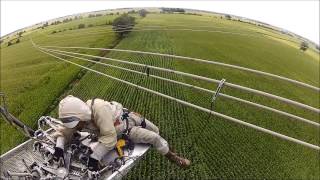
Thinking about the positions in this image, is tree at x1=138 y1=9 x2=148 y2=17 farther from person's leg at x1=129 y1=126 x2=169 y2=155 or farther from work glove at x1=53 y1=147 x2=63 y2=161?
work glove at x1=53 y1=147 x2=63 y2=161

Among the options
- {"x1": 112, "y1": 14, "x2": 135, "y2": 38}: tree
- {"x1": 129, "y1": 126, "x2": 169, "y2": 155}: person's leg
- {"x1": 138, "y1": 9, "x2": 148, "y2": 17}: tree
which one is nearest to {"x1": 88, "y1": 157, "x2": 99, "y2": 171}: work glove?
{"x1": 129, "y1": 126, "x2": 169, "y2": 155}: person's leg

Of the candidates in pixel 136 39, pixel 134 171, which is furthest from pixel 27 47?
pixel 134 171

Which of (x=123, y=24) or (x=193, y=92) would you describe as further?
(x=123, y=24)

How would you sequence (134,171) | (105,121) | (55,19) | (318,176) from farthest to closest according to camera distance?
1. (55,19)
2. (318,176)
3. (134,171)
4. (105,121)

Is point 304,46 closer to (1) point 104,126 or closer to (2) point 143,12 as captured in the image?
(2) point 143,12

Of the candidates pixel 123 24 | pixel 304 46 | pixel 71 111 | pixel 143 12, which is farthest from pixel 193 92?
pixel 304 46

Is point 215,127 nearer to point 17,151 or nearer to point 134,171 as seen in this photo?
point 134,171
